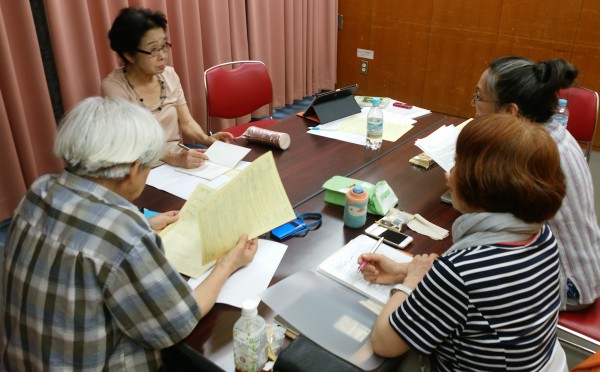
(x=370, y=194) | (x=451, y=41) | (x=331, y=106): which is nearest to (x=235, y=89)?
(x=331, y=106)

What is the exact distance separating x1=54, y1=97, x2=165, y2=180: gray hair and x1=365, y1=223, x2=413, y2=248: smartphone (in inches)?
28.1

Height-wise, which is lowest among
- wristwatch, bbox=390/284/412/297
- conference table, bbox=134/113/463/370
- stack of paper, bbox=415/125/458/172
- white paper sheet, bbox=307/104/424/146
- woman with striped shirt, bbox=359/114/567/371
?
conference table, bbox=134/113/463/370

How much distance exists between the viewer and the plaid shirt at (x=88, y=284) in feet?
3.18

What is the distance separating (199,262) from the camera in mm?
1313

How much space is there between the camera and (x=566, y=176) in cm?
125

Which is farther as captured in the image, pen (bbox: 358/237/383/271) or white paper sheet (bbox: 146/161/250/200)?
white paper sheet (bbox: 146/161/250/200)

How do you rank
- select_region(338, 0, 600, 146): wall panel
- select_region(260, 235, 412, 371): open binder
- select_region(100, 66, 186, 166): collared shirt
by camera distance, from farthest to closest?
1. select_region(338, 0, 600, 146): wall panel
2. select_region(100, 66, 186, 166): collared shirt
3. select_region(260, 235, 412, 371): open binder

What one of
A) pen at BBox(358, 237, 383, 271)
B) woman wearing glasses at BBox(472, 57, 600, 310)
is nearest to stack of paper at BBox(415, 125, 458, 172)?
woman wearing glasses at BBox(472, 57, 600, 310)

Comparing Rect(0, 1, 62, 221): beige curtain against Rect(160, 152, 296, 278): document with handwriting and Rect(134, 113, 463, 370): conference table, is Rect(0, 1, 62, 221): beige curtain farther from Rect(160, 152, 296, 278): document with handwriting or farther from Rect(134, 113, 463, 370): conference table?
Rect(160, 152, 296, 278): document with handwriting

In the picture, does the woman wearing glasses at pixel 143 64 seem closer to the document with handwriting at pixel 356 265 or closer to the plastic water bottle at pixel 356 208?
the plastic water bottle at pixel 356 208

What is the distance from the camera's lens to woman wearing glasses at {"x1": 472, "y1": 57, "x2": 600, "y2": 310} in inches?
54.1

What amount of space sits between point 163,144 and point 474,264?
2.48 feet

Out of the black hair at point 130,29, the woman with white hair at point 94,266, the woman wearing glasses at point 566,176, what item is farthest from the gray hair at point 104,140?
the black hair at point 130,29

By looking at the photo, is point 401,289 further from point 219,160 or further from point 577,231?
point 219,160
